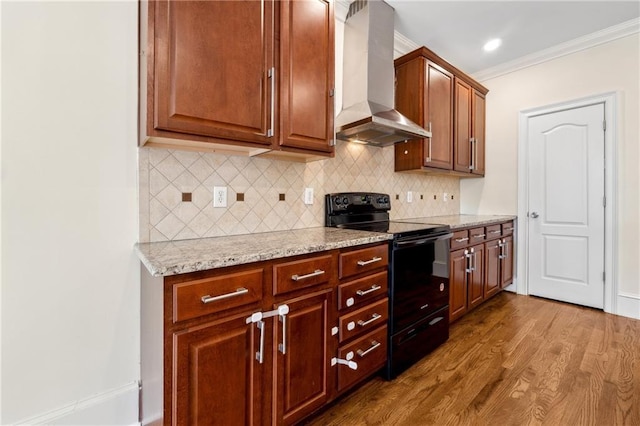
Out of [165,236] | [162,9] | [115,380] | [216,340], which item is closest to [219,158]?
[165,236]

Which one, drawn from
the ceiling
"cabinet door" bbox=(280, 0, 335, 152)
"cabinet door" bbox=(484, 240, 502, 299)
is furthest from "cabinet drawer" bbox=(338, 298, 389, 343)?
the ceiling

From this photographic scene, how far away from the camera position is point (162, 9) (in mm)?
1245

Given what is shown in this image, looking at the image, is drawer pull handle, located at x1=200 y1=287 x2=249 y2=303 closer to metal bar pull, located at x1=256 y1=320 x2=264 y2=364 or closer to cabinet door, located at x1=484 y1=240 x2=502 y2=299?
metal bar pull, located at x1=256 y1=320 x2=264 y2=364

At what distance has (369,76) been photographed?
7.73 ft

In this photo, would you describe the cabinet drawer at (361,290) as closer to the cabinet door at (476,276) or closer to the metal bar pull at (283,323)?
the metal bar pull at (283,323)

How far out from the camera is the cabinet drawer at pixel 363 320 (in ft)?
5.27

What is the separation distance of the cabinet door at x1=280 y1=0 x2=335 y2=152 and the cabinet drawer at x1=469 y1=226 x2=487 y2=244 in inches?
66.0

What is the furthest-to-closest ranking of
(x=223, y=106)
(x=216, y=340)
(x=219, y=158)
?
(x=219, y=158)
(x=223, y=106)
(x=216, y=340)

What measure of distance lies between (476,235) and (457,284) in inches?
22.0

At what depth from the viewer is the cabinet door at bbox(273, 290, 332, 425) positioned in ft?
4.36

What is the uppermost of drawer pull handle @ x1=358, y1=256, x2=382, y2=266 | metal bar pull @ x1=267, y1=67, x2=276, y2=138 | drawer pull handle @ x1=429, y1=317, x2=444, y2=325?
metal bar pull @ x1=267, y1=67, x2=276, y2=138

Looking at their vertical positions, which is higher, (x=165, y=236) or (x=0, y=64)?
(x=0, y=64)

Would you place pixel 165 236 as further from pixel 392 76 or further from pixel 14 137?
pixel 392 76

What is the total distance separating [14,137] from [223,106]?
831mm
